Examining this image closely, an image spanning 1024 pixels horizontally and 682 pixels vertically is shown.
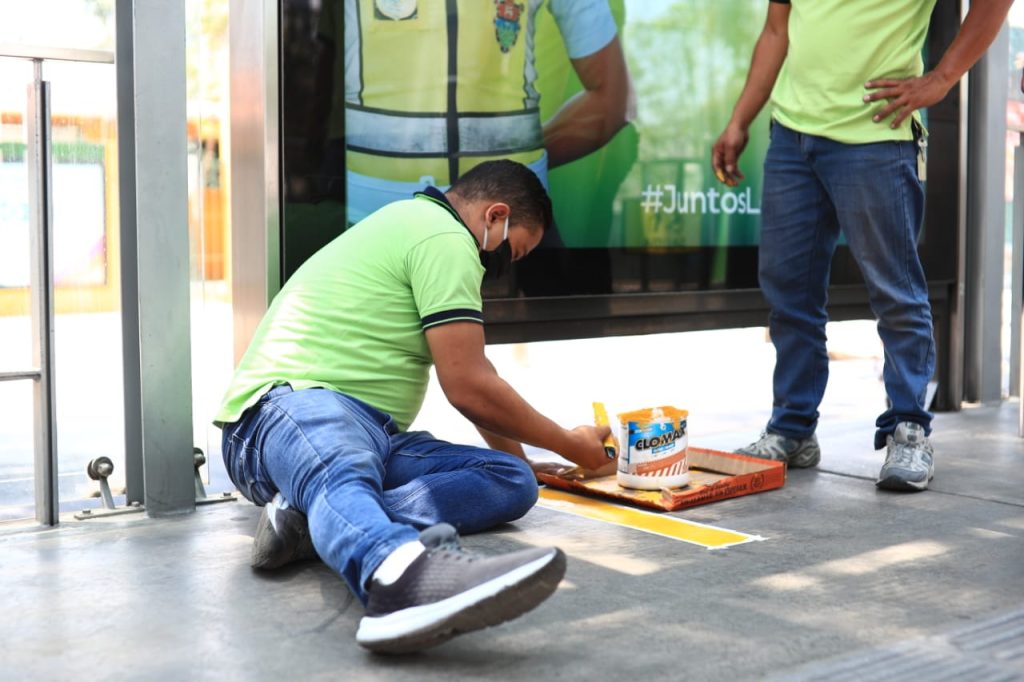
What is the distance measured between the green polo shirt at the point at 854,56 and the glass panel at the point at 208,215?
5.69 feet

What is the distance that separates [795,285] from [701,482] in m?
0.76

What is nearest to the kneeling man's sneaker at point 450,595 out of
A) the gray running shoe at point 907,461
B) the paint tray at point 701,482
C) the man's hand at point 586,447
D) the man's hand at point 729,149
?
the man's hand at point 586,447

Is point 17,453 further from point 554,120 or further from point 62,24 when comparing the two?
point 554,120

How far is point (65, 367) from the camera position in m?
3.12

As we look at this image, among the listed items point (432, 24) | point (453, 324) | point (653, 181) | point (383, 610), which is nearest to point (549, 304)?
point (653, 181)

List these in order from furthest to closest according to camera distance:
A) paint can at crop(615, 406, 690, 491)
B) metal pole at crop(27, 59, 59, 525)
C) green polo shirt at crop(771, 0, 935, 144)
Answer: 1. green polo shirt at crop(771, 0, 935, 144)
2. paint can at crop(615, 406, 690, 491)
3. metal pole at crop(27, 59, 59, 525)

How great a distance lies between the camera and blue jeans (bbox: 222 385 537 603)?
2135 mm

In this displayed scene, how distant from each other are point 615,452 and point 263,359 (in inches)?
43.8

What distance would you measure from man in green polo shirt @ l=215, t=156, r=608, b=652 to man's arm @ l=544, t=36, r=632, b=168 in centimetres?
111

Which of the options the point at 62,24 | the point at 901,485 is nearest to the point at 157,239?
the point at 62,24

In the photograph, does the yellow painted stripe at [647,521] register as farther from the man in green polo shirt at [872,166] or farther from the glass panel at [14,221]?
the glass panel at [14,221]

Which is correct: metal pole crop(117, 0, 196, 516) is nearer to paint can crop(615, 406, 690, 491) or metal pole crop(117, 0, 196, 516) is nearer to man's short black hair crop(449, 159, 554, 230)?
man's short black hair crop(449, 159, 554, 230)

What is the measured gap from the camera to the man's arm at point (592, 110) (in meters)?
3.97

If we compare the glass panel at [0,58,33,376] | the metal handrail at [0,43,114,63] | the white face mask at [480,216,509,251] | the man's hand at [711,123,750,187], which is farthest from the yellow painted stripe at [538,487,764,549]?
the metal handrail at [0,43,114,63]
